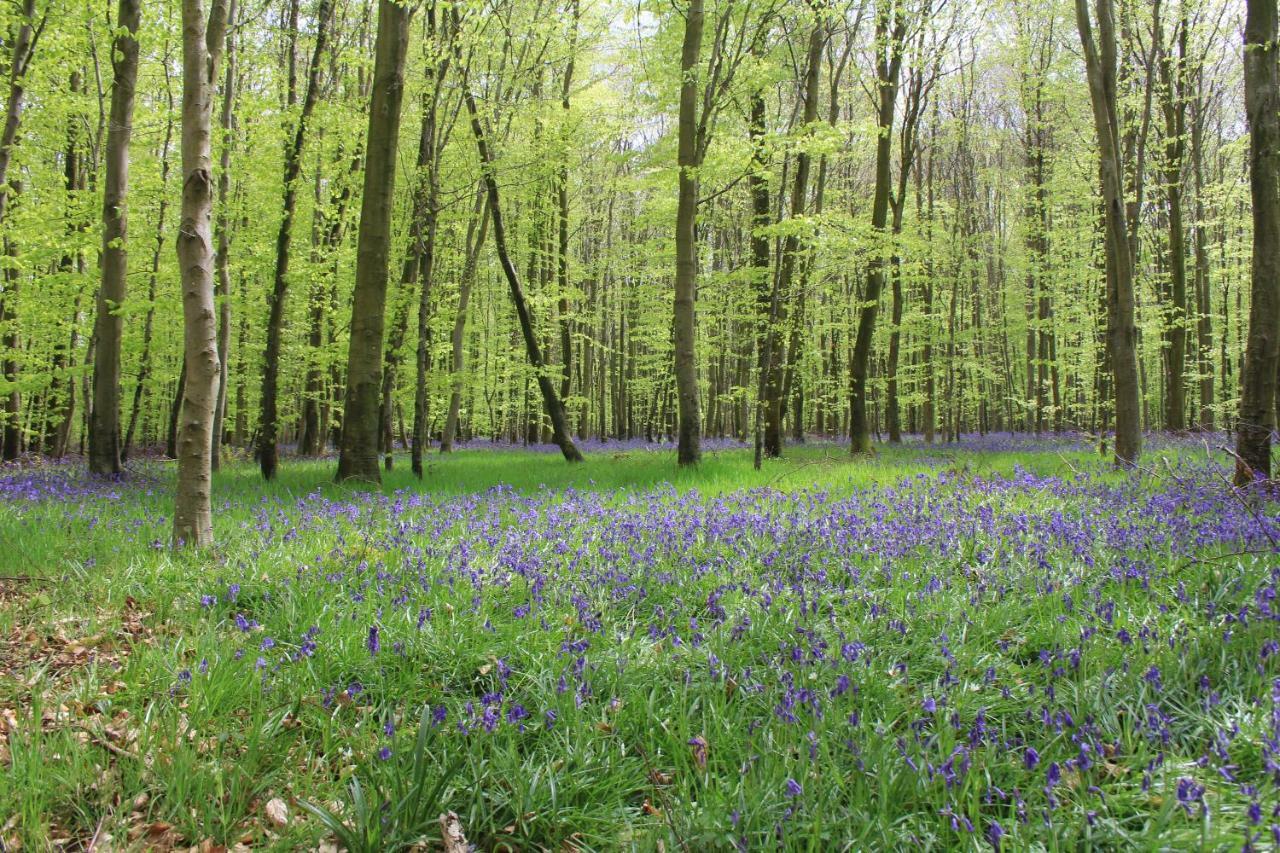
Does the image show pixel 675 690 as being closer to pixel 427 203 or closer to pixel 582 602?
pixel 582 602

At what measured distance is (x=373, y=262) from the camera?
30.9ft

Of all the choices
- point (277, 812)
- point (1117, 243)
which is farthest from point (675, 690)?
point (1117, 243)

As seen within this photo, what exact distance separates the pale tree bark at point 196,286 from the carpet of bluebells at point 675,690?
456 mm

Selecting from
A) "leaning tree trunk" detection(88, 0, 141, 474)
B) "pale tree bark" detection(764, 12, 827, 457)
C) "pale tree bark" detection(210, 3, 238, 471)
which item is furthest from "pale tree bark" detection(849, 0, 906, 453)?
"leaning tree trunk" detection(88, 0, 141, 474)

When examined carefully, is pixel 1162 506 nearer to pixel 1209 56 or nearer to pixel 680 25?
pixel 680 25

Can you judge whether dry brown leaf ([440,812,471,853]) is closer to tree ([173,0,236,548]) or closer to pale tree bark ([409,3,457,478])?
tree ([173,0,236,548])

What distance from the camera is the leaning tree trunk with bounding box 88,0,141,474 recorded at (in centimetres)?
1008

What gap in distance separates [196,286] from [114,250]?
7696 mm

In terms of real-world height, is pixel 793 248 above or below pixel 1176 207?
below

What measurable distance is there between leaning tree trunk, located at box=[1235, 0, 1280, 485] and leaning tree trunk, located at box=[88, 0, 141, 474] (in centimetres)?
1390

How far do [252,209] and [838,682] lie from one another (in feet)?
48.6

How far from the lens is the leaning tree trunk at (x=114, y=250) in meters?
10.1

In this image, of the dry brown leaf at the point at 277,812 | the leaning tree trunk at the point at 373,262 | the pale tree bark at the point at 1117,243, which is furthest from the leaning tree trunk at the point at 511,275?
the dry brown leaf at the point at 277,812

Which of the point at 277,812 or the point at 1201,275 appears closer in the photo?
the point at 277,812
